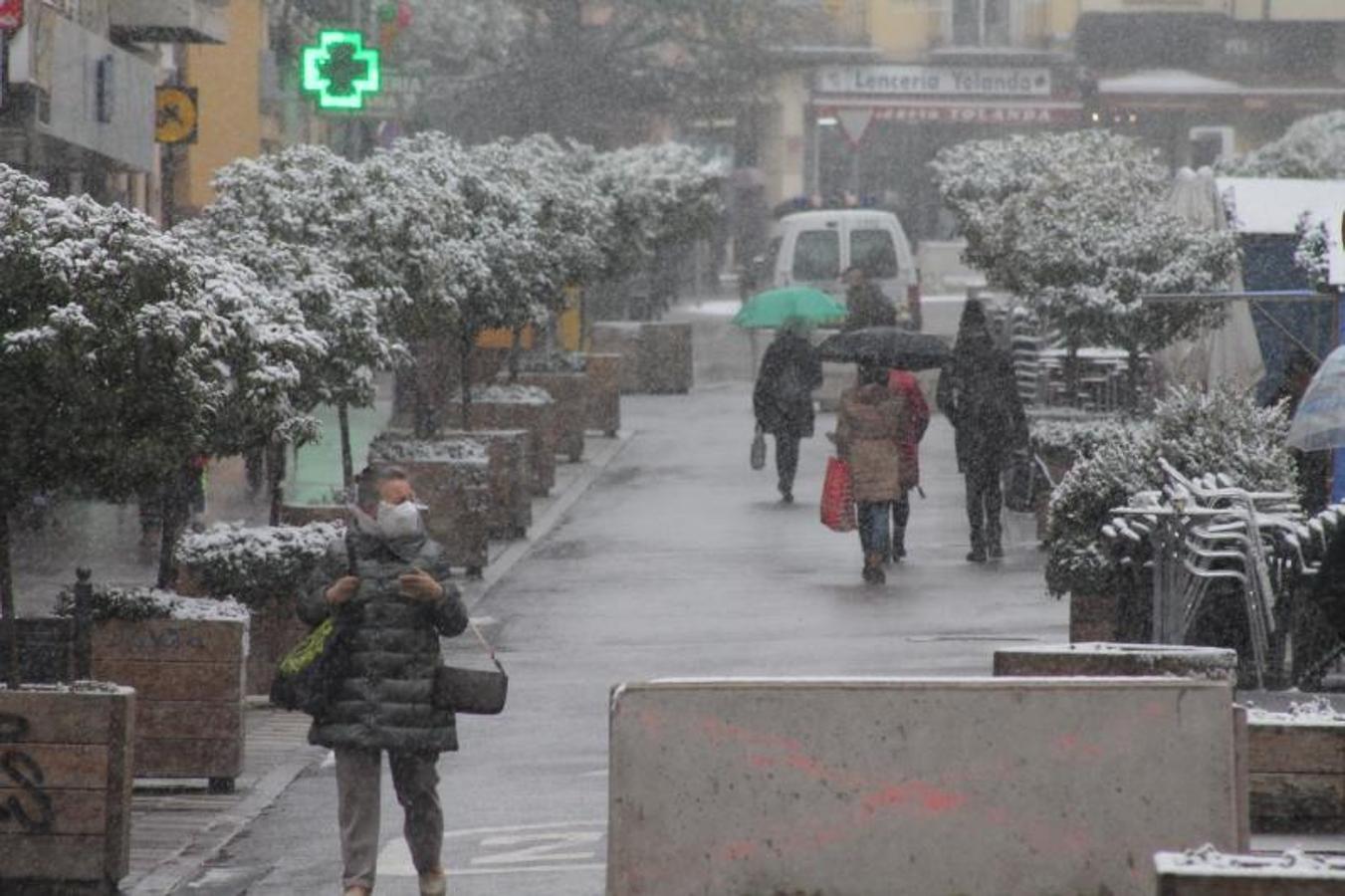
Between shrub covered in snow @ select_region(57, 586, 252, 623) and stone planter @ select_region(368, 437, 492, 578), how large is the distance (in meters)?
7.60

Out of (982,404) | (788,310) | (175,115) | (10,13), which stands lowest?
(982,404)

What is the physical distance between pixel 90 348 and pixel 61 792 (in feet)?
6.24

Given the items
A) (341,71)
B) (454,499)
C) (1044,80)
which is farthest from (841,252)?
(1044,80)

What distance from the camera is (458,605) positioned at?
1119cm

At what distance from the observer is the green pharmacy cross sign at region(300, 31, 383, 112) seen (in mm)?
24969

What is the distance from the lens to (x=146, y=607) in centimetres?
1409

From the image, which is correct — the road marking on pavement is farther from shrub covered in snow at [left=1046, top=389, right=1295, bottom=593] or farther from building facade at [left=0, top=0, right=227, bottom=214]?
building facade at [left=0, top=0, right=227, bottom=214]

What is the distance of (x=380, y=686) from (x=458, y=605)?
0.39m

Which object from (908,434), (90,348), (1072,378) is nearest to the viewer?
(90,348)

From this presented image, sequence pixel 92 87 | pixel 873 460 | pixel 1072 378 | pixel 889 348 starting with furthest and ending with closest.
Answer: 1. pixel 1072 378
2. pixel 92 87
3. pixel 889 348
4. pixel 873 460

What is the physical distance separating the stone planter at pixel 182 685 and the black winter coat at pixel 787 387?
47.8 feet

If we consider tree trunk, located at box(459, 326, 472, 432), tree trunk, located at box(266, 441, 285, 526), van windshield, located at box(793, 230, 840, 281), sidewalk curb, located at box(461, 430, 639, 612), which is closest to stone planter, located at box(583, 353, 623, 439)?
sidewalk curb, located at box(461, 430, 639, 612)

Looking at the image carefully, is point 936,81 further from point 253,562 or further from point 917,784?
point 917,784

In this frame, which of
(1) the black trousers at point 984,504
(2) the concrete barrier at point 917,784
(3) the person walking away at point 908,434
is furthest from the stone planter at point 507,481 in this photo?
(2) the concrete barrier at point 917,784
